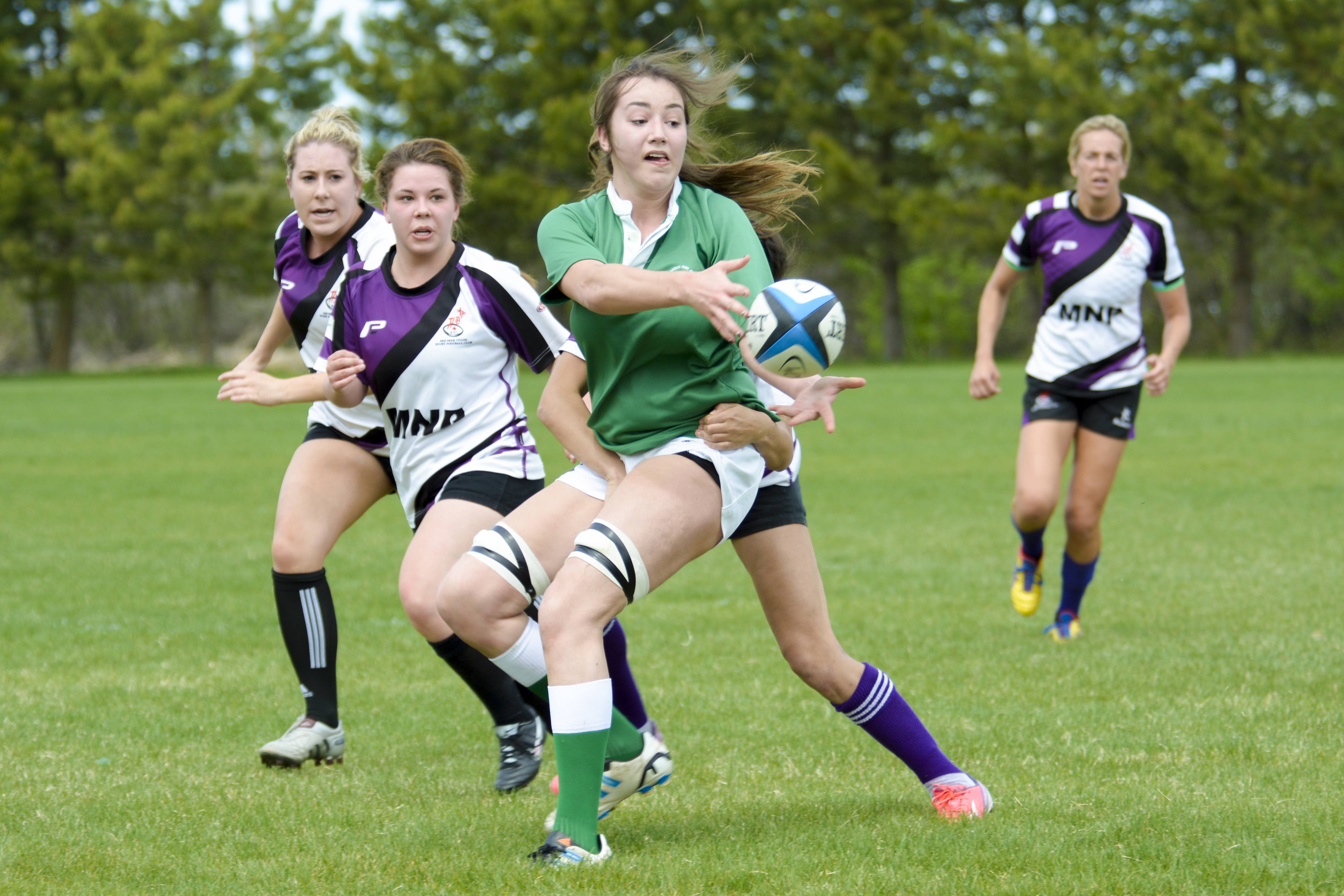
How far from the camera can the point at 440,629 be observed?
15.6 ft

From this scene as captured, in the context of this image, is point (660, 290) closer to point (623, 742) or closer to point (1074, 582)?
point (623, 742)

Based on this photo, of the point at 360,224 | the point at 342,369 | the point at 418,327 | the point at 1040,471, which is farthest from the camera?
the point at 1040,471

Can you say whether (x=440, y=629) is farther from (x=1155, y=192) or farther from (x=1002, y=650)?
(x=1155, y=192)

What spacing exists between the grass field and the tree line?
3089 cm

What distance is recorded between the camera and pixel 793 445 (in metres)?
3.84

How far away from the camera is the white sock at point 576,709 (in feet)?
11.7

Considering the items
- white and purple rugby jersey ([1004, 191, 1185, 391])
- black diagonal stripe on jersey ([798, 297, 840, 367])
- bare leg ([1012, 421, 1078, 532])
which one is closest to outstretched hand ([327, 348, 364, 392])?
black diagonal stripe on jersey ([798, 297, 840, 367])

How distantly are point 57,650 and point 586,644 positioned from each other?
14.9ft

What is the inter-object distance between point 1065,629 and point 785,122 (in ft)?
139

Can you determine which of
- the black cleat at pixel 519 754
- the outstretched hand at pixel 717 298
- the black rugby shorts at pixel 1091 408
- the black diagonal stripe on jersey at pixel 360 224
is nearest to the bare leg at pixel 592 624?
the outstretched hand at pixel 717 298

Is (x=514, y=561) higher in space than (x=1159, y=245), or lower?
lower

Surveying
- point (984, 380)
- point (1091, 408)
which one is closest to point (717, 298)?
Answer: point (984, 380)

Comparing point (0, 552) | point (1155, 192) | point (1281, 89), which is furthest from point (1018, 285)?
point (0, 552)

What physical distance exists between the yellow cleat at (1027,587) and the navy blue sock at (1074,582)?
0.13 meters
